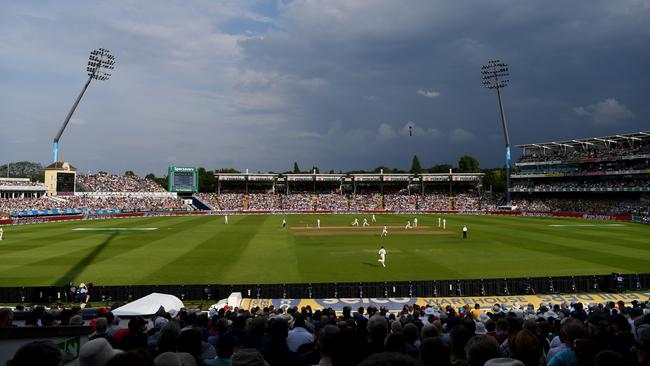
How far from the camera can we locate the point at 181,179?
342ft

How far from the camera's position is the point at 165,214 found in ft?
285

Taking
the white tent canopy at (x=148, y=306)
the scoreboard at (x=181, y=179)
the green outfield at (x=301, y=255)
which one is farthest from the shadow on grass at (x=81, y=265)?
the scoreboard at (x=181, y=179)

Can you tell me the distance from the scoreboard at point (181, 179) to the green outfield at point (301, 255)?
51162 millimetres

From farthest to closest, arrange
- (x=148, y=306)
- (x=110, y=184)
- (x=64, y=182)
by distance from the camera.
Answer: (x=110, y=184) < (x=64, y=182) < (x=148, y=306)

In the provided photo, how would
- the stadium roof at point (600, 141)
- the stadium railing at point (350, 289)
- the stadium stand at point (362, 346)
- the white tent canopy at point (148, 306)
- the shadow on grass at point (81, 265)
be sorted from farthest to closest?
the stadium roof at point (600, 141) < the shadow on grass at point (81, 265) < the stadium railing at point (350, 289) < the white tent canopy at point (148, 306) < the stadium stand at point (362, 346)

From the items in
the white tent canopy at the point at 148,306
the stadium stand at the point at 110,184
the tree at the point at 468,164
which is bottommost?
the white tent canopy at the point at 148,306

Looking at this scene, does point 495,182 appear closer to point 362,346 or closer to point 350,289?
point 350,289

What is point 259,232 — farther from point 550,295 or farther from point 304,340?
point 304,340

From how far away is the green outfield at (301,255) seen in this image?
27.6 m

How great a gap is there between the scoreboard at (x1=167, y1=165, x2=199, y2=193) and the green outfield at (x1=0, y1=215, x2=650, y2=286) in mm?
51162

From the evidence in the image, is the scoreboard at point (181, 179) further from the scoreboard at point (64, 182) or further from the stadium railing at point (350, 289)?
the stadium railing at point (350, 289)

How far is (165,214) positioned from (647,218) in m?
80.9

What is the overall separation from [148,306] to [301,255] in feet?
64.9

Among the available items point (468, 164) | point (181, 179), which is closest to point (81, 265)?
point (181, 179)
